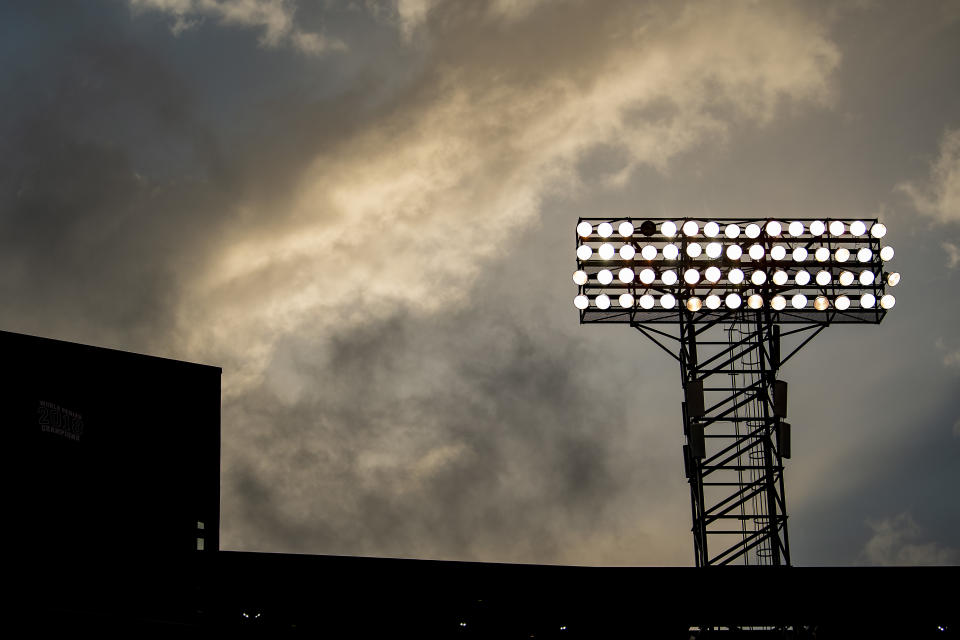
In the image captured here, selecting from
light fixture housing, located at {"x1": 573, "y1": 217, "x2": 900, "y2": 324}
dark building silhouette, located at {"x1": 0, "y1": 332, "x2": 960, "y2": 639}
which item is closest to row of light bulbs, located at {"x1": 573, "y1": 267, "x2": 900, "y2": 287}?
light fixture housing, located at {"x1": 573, "y1": 217, "x2": 900, "y2": 324}

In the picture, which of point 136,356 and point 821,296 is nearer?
point 136,356

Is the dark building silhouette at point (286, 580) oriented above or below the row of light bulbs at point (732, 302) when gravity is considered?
below

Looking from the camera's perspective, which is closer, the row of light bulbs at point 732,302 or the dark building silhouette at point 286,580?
the dark building silhouette at point 286,580

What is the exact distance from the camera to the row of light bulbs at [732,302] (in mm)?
27828

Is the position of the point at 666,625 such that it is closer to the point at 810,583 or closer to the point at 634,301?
the point at 810,583

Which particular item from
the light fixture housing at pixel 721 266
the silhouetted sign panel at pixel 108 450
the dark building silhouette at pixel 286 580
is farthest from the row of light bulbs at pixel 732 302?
the silhouetted sign panel at pixel 108 450

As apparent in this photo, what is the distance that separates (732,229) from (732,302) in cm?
150

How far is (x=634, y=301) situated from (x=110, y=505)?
1104cm

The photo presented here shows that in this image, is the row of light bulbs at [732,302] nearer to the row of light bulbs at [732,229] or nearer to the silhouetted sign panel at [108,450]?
the row of light bulbs at [732,229]

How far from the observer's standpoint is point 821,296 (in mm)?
28250

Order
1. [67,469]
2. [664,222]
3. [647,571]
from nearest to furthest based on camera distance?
[67,469]
[647,571]
[664,222]

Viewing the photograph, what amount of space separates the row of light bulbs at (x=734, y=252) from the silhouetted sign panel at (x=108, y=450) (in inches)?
327

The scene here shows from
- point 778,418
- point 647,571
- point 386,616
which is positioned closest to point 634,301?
point 778,418

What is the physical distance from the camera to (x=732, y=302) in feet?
91.9
